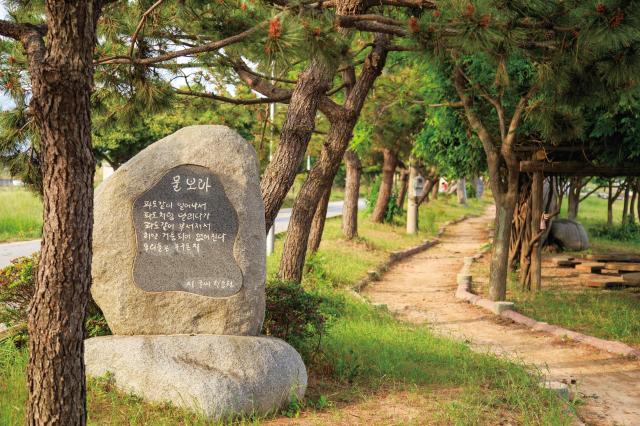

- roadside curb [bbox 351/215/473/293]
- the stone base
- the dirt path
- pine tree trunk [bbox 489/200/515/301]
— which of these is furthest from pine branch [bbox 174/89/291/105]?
roadside curb [bbox 351/215/473/293]

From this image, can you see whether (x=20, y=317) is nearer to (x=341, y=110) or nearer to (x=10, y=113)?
(x=10, y=113)

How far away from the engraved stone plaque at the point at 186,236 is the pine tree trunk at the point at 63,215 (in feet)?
7.10

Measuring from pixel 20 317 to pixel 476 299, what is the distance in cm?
908

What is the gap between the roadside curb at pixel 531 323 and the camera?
984 cm

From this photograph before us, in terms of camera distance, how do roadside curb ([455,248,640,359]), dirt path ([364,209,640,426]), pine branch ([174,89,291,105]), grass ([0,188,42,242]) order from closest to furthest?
1. dirt path ([364,209,640,426])
2. roadside curb ([455,248,640,359])
3. pine branch ([174,89,291,105])
4. grass ([0,188,42,242])

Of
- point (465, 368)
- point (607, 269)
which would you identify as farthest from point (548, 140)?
point (465, 368)

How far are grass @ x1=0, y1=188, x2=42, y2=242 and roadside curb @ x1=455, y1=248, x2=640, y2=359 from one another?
35.7 feet

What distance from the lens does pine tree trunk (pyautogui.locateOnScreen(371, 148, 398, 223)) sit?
26.6 meters

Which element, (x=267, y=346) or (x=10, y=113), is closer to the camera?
(x=267, y=346)

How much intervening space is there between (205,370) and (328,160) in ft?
15.2

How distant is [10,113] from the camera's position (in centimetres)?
758

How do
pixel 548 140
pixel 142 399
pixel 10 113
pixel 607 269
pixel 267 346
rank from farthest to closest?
pixel 607 269 → pixel 548 140 → pixel 10 113 → pixel 267 346 → pixel 142 399

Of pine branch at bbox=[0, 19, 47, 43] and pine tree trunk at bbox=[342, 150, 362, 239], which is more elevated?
pine branch at bbox=[0, 19, 47, 43]

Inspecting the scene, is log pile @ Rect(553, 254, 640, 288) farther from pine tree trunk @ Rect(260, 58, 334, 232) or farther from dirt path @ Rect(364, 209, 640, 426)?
pine tree trunk @ Rect(260, 58, 334, 232)
